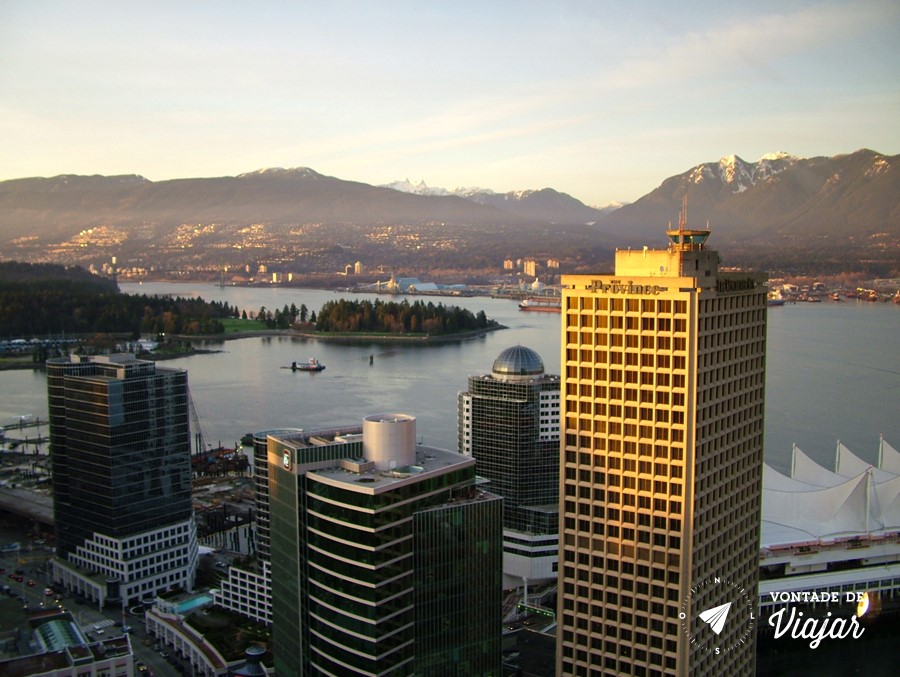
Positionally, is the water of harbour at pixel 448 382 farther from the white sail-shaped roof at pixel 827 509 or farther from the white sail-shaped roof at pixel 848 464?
the white sail-shaped roof at pixel 827 509

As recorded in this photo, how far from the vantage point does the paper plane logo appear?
13.8 feet

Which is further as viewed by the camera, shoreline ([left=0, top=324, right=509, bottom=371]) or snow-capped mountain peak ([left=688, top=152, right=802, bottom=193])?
snow-capped mountain peak ([left=688, top=152, right=802, bottom=193])

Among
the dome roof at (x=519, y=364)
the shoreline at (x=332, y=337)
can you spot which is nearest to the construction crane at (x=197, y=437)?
the dome roof at (x=519, y=364)

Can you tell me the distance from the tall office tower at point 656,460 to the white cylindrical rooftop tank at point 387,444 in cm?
77

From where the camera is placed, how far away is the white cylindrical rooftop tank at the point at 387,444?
460 centimetres

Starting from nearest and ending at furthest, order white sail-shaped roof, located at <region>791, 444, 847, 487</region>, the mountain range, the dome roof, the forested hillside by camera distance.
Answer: the dome roof < white sail-shaped roof, located at <region>791, 444, 847, 487</region> < the forested hillside < the mountain range

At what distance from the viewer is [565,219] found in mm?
92375

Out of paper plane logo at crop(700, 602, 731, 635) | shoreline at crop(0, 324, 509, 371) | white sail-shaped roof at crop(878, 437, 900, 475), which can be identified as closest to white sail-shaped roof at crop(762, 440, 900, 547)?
white sail-shaped roof at crop(878, 437, 900, 475)

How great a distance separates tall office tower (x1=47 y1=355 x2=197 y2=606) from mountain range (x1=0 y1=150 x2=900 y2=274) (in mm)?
30844

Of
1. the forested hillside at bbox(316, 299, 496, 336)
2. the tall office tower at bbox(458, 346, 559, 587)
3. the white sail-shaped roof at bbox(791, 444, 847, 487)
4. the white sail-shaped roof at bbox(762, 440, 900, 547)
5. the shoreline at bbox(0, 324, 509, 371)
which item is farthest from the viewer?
the forested hillside at bbox(316, 299, 496, 336)

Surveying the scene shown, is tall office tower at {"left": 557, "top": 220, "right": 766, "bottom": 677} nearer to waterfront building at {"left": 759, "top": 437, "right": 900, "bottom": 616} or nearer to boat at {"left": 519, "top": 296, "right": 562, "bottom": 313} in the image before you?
waterfront building at {"left": 759, "top": 437, "right": 900, "bottom": 616}

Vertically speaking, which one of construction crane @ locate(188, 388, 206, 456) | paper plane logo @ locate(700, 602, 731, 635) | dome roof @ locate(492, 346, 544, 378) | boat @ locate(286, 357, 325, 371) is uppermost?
dome roof @ locate(492, 346, 544, 378)

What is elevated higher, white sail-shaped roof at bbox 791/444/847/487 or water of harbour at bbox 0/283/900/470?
white sail-shaped roof at bbox 791/444/847/487

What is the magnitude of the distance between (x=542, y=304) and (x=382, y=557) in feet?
97.4
